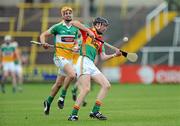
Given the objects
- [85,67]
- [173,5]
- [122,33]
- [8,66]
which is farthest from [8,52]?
[85,67]

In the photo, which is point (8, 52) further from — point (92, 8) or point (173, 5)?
point (173, 5)

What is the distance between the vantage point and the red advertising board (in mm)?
42750

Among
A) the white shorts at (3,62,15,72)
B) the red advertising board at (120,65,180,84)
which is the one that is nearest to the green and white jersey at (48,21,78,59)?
the white shorts at (3,62,15,72)

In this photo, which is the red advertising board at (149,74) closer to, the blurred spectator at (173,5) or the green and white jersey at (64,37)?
the blurred spectator at (173,5)

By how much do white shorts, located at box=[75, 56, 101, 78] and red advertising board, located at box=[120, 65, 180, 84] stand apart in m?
25.6

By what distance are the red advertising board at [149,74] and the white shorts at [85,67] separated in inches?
1007

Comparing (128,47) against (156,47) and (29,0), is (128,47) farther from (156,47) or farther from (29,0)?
(29,0)

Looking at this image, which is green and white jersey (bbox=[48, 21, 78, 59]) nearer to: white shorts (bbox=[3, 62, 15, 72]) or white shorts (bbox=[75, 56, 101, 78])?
white shorts (bbox=[75, 56, 101, 78])

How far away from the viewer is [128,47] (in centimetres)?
4769

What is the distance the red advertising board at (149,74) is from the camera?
4275cm

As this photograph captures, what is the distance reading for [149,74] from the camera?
4300 cm

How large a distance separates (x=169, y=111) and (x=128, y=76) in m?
23.5

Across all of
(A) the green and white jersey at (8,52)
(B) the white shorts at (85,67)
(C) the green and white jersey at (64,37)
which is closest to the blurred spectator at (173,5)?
(A) the green and white jersey at (8,52)

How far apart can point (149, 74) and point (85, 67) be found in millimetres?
26070
